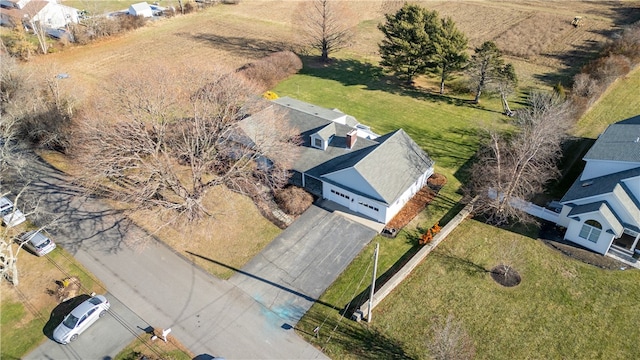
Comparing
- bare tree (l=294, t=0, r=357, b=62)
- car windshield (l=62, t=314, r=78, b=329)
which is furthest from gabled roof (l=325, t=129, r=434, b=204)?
bare tree (l=294, t=0, r=357, b=62)

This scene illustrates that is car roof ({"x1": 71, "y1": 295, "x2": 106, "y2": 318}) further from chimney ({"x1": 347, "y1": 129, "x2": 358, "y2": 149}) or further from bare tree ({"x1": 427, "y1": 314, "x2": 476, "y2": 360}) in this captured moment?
chimney ({"x1": 347, "y1": 129, "x2": 358, "y2": 149})

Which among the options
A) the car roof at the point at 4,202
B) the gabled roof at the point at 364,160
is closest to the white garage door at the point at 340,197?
the gabled roof at the point at 364,160

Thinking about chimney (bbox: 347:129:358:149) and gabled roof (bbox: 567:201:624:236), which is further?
chimney (bbox: 347:129:358:149)

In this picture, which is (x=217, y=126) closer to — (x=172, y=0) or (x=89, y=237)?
(x=89, y=237)

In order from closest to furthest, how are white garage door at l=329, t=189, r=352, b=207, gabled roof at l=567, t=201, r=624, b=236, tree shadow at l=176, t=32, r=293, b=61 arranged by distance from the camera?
gabled roof at l=567, t=201, r=624, b=236 < white garage door at l=329, t=189, r=352, b=207 < tree shadow at l=176, t=32, r=293, b=61

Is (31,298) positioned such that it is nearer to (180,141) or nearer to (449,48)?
(180,141)

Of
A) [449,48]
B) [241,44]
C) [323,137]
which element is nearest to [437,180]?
[323,137]
